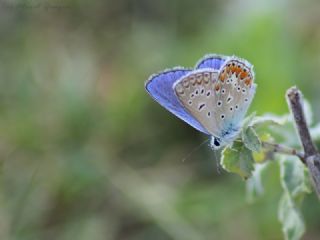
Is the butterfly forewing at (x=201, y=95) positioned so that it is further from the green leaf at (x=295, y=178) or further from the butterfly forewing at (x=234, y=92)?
the green leaf at (x=295, y=178)

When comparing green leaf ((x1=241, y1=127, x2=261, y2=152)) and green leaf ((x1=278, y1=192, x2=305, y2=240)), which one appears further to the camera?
green leaf ((x1=278, y1=192, x2=305, y2=240))

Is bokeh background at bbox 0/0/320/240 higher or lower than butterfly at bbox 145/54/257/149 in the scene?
lower

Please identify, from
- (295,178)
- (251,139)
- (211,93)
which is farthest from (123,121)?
(251,139)

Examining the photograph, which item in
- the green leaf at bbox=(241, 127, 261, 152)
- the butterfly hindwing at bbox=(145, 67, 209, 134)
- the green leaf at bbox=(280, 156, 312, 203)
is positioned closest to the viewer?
the green leaf at bbox=(241, 127, 261, 152)

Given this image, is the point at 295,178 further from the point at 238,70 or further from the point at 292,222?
the point at 238,70

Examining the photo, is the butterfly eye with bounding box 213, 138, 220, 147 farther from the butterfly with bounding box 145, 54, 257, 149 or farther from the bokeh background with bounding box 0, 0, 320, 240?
the bokeh background with bounding box 0, 0, 320, 240

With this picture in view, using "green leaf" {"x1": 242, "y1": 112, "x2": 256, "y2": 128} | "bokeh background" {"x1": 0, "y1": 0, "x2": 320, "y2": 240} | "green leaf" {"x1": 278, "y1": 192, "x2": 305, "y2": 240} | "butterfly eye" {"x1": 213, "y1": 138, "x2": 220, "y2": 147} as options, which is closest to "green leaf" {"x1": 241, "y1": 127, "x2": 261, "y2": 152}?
"green leaf" {"x1": 242, "y1": 112, "x2": 256, "y2": 128}

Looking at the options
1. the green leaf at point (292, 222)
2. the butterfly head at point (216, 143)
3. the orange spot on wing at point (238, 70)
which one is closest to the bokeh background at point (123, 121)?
the green leaf at point (292, 222)

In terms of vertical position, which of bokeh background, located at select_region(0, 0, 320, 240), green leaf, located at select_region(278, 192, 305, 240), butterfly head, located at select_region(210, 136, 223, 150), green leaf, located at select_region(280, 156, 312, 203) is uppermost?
butterfly head, located at select_region(210, 136, 223, 150)
